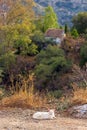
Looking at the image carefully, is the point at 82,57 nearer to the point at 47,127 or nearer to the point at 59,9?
the point at 47,127

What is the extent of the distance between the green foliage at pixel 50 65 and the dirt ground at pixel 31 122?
21.4 metres

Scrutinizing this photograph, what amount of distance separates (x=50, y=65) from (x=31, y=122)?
23.2 meters

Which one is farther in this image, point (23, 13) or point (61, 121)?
point (23, 13)

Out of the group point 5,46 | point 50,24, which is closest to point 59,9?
point 50,24

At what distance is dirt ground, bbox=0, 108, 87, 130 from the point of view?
205 inches

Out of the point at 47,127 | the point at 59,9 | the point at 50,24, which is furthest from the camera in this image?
the point at 59,9

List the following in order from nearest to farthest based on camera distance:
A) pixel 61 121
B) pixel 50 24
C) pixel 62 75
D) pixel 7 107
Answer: pixel 61 121 → pixel 7 107 → pixel 62 75 → pixel 50 24

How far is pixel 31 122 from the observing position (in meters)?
5.55

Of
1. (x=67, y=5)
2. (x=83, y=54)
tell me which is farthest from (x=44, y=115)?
(x=67, y=5)

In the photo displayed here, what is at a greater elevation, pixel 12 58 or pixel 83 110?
pixel 83 110

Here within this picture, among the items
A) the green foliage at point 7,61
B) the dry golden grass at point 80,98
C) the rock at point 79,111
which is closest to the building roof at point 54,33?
the green foliage at point 7,61

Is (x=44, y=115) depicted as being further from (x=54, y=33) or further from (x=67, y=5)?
(x=67, y=5)

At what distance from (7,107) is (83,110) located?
4.29 ft

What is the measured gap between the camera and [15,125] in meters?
5.31
